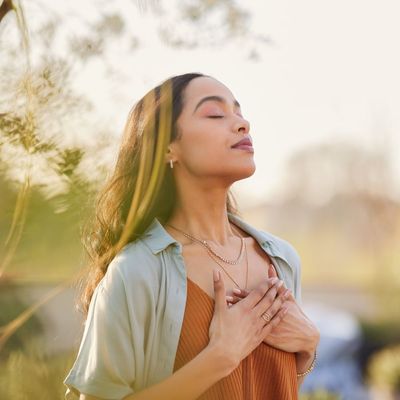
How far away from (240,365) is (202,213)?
0.29 meters

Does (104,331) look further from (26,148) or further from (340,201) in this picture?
(340,201)

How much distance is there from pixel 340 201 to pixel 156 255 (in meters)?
18.3

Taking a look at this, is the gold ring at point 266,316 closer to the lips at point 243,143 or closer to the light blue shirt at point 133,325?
the light blue shirt at point 133,325

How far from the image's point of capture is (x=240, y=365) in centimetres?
147

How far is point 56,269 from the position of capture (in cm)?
129

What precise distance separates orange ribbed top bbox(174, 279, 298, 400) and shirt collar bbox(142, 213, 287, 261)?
0.25 feet

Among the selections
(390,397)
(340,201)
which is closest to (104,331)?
(390,397)

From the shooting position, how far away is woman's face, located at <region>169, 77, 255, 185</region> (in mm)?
1514

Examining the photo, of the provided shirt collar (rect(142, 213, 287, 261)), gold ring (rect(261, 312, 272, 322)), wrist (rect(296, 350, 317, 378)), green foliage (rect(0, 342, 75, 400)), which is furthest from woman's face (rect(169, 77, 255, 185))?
green foliage (rect(0, 342, 75, 400))

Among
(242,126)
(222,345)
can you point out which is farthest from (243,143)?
(222,345)

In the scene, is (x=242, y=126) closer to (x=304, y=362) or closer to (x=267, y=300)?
(x=267, y=300)

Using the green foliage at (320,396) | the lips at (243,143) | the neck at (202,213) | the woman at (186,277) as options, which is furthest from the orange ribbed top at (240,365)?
the green foliage at (320,396)

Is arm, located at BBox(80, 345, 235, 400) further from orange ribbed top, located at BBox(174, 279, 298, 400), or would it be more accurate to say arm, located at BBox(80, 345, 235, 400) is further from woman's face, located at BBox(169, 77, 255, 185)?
woman's face, located at BBox(169, 77, 255, 185)

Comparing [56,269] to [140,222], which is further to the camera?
[140,222]
